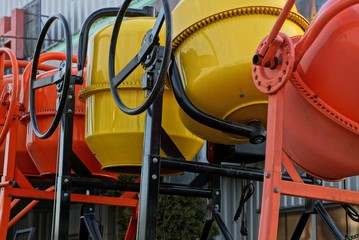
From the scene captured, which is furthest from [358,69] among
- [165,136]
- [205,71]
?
[165,136]

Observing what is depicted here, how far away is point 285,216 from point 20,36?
6.29 meters

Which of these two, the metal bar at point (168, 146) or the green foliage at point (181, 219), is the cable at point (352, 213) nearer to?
the metal bar at point (168, 146)

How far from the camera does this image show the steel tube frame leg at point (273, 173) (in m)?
1.87

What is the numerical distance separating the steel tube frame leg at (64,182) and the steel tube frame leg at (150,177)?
741mm

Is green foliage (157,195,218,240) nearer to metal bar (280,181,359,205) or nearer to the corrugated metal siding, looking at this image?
metal bar (280,181,359,205)

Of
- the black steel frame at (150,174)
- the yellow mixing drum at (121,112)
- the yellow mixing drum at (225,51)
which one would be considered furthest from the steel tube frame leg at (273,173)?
the yellow mixing drum at (121,112)

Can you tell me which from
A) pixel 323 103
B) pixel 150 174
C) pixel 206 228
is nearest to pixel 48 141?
pixel 206 228

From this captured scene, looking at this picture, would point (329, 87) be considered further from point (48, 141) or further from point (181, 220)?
point (181, 220)

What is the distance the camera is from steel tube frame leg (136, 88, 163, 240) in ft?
8.55

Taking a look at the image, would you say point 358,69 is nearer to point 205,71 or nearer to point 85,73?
point 205,71

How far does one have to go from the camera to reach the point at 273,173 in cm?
190

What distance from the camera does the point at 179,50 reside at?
2816mm

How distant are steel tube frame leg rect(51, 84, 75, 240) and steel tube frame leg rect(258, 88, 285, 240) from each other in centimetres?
156

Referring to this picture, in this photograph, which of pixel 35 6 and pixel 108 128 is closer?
pixel 108 128
